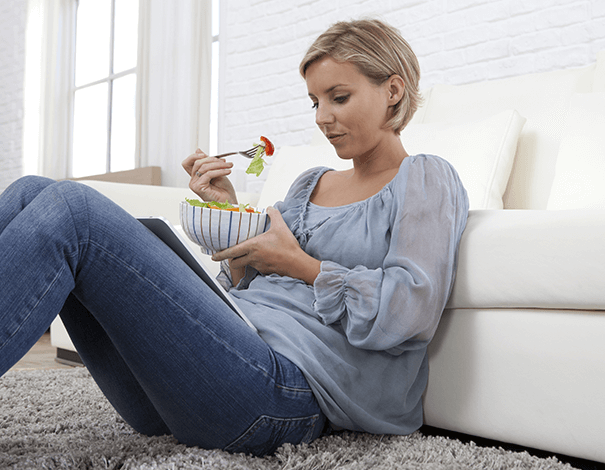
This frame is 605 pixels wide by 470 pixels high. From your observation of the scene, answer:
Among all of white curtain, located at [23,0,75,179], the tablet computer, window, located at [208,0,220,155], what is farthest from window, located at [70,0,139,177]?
the tablet computer

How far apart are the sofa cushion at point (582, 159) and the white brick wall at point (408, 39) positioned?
2.08ft

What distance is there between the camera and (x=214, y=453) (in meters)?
0.88

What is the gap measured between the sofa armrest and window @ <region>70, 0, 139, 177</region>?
372cm

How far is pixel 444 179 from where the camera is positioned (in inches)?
38.6

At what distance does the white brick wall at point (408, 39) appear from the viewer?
2002mm

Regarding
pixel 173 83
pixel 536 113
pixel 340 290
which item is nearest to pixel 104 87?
pixel 173 83

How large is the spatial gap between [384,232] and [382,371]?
22 cm

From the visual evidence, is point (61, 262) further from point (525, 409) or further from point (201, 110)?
point (201, 110)

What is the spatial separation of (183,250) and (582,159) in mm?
929

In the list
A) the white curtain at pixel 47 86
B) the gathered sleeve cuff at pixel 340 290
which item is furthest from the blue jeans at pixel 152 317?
the white curtain at pixel 47 86

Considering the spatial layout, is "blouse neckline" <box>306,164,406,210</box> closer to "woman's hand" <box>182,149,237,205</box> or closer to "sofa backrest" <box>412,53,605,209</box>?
"woman's hand" <box>182,149,237,205</box>

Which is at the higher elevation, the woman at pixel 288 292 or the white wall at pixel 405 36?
the white wall at pixel 405 36

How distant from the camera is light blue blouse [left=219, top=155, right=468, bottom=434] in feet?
2.94

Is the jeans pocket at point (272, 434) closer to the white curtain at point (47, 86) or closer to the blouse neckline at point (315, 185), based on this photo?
the blouse neckline at point (315, 185)
